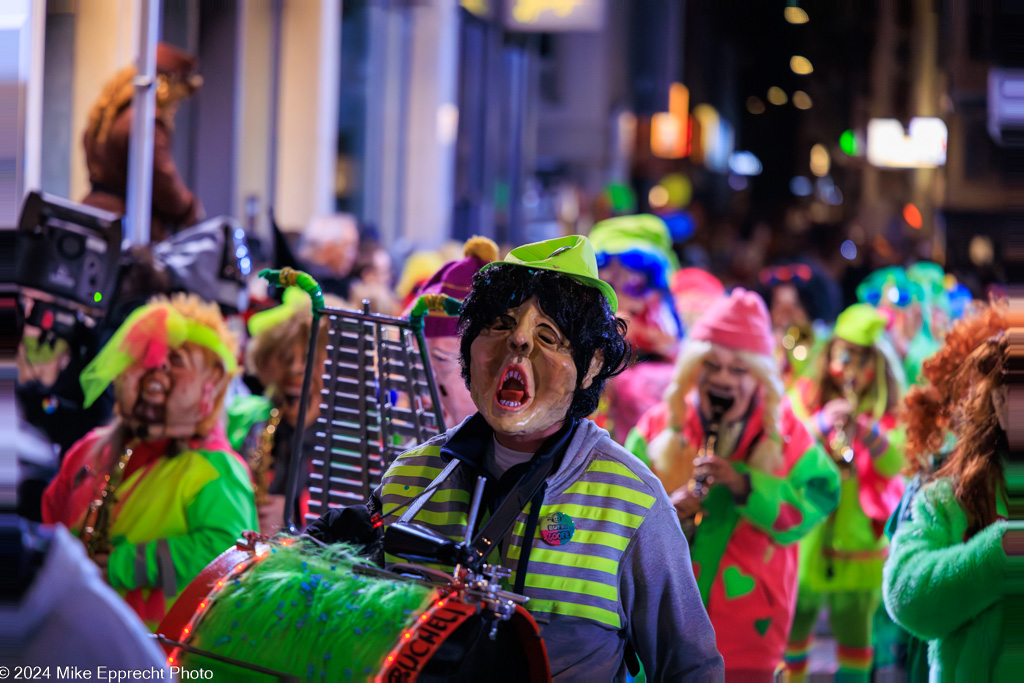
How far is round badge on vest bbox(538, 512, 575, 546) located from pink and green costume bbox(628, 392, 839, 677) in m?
1.98

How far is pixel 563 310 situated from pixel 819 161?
56.4 m

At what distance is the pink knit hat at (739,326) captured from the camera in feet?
15.0

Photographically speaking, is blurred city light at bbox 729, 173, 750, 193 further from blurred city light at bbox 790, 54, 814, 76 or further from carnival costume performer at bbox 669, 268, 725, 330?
carnival costume performer at bbox 669, 268, 725, 330

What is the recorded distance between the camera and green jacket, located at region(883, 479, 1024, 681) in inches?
111

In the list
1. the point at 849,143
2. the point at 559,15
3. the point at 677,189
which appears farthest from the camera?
the point at 677,189

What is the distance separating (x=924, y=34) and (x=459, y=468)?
2410 cm

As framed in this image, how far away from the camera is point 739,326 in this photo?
4.57m

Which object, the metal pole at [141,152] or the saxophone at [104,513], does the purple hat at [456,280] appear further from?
the metal pole at [141,152]

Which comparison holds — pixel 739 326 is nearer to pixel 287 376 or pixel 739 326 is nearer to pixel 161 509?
pixel 287 376

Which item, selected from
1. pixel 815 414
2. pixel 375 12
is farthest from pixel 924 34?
pixel 815 414

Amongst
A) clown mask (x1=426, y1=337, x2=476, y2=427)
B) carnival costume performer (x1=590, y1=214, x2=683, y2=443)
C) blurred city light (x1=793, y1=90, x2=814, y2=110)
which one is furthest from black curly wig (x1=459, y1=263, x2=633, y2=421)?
blurred city light (x1=793, y1=90, x2=814, y2=110)

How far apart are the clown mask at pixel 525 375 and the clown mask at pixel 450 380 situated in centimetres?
112

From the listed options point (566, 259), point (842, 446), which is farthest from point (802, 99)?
point (566, 259)

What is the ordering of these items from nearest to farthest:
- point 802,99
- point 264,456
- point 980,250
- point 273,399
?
point 264,456 → point 273,399 → point 980,250 → point 802,99
